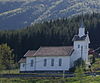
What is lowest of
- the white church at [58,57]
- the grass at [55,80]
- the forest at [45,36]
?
the grass at [55,80]

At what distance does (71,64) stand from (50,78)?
21.7 m

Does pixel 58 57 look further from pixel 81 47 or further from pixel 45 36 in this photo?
pixel 45 36

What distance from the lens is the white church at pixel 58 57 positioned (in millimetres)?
94875

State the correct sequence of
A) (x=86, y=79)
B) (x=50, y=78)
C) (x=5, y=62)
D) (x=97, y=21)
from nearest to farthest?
(x=86, y=79) → (x=50, y=78) → (x=5, y=62) → (x=97, y=21)

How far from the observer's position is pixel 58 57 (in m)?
96.0

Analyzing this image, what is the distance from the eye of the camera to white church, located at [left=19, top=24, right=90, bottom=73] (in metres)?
94.9

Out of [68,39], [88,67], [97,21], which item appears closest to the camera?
[88,67]

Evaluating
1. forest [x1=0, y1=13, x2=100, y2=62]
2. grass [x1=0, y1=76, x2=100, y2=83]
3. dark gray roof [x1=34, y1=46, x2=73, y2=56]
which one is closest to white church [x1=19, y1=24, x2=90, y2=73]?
dark gray roof [x1=34, y1=46, x2=73, y2=56]

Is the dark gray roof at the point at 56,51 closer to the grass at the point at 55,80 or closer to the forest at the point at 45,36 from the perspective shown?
the grass at the point at 55,80

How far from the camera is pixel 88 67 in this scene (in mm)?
92625

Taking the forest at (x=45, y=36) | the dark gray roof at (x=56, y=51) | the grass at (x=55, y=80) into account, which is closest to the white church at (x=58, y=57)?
the dark gray roof at (x=56, y=51)

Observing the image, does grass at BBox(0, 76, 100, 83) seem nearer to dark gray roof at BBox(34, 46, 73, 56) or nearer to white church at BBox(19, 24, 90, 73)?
white church at BBox(19, 24, 90, 73)

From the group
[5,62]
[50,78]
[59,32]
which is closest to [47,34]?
[59,32]

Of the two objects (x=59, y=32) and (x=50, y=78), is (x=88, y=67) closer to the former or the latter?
(x=50, y=78)
